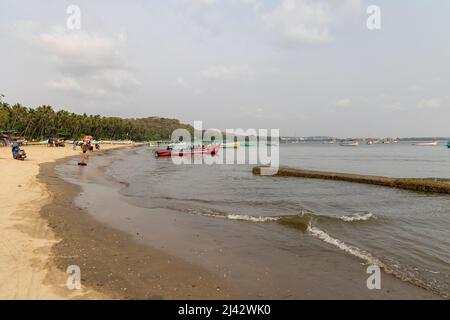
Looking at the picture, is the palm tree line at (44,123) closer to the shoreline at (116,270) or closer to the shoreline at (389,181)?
the shoreline at (389,181)

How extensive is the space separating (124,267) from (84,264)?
3.31 feet

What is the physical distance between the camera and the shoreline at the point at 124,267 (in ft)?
21.3

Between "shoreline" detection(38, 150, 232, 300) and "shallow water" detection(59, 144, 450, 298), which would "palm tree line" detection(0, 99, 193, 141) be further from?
"shoreline" detection(38, 150, 232, 300)

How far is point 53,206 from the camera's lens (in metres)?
14.1

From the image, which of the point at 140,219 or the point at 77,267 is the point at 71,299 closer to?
the point at 77,267

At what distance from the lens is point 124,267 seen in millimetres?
7648

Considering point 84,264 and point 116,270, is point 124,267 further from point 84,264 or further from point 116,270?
point 84,264

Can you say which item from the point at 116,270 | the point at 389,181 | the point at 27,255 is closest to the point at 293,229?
the point at 116,270

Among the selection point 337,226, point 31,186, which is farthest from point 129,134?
point 337,226

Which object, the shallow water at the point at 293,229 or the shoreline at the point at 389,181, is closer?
the shallow water at the point at 293,229

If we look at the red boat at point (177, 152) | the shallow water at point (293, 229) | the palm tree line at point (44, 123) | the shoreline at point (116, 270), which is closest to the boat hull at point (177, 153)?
the red boat at point (177, 152)

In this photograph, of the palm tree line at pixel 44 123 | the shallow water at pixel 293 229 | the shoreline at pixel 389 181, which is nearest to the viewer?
the shallow water at pixel 293 229

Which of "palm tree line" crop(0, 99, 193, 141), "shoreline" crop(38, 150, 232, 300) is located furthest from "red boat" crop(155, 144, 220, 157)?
"shoreline" crop(38, 150, 232, 300)
